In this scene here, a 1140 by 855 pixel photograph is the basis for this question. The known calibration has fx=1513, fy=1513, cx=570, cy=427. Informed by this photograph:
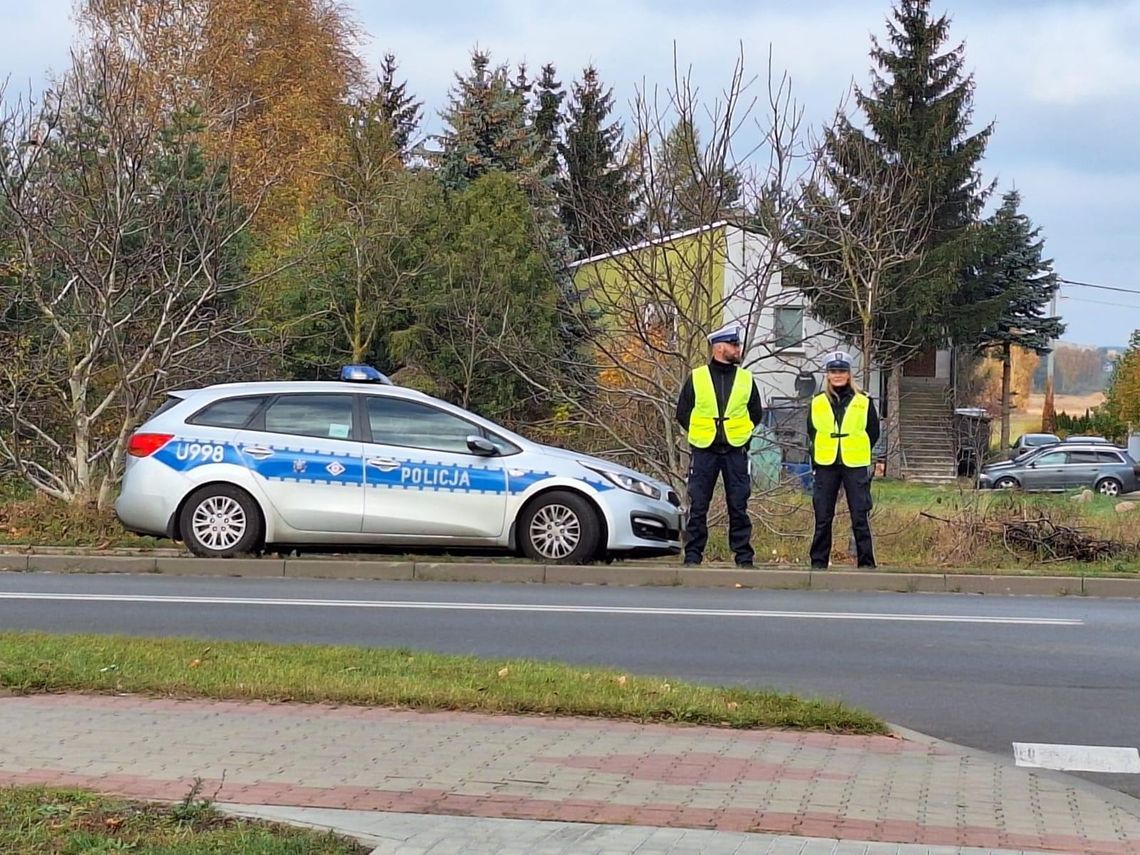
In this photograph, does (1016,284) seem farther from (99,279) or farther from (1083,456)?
(99,279)

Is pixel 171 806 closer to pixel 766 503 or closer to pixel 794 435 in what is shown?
pixel 766 503

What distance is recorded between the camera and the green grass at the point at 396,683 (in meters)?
6.90

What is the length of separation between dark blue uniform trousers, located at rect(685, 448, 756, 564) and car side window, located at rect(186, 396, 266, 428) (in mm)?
3913

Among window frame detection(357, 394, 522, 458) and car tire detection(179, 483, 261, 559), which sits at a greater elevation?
window frame detection(357, 394, 522, 458)

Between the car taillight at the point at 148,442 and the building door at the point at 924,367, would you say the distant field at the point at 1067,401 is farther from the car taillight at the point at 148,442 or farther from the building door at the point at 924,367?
the car taillight at the point at 148,442

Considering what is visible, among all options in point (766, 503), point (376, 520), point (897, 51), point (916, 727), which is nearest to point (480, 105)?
point (897, 51)

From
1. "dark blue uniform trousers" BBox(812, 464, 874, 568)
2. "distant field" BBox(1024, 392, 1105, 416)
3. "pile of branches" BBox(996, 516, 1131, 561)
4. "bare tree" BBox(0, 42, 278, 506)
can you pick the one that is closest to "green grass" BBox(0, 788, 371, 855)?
"dark blue uniform trousers" BBox(812, 464, 874, 568)

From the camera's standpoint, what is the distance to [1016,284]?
5216 centimetres

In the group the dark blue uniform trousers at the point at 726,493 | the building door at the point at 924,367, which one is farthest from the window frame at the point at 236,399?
the building door at the point at 924,367

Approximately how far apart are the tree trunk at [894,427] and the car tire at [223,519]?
36981mm

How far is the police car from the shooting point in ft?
42.9

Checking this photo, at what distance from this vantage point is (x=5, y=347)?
19969 millimetres

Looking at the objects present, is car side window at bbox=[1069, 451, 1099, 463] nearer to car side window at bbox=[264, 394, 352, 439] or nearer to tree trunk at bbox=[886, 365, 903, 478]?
tree trunk at bbox=[886, 365, 903, 478]

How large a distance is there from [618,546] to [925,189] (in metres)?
34.4
